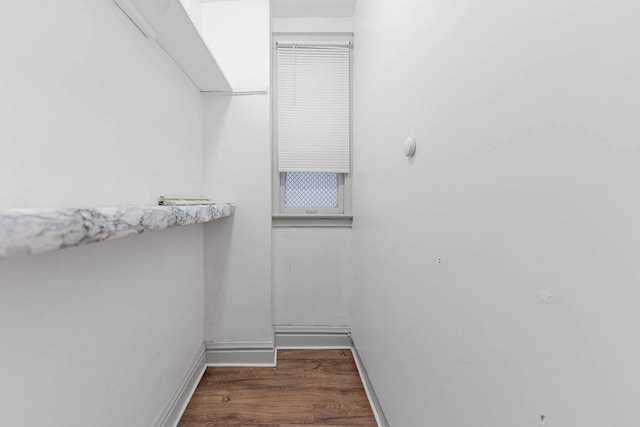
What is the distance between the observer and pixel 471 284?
584 mm

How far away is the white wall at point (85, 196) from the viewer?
1.80 ft

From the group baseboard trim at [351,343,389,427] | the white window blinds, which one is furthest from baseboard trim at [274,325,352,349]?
the white window blinds

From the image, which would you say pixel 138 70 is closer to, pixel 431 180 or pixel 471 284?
pixel 431 180

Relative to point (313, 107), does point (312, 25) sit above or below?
above

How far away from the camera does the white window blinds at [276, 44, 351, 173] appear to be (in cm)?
187

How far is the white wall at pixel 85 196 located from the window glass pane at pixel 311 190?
2.98 feet

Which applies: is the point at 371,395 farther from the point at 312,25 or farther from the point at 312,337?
the point at 312,25

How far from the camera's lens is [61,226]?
447 millimetres

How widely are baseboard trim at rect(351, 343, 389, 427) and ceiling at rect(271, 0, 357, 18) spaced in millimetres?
2281

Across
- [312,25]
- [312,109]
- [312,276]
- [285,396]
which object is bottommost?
[285,396]

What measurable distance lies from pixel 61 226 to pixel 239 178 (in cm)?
126

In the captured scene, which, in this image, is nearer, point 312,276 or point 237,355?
point 237,355

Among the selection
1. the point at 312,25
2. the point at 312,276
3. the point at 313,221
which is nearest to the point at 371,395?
the point at 312,276

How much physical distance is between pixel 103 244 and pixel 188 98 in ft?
3.17
